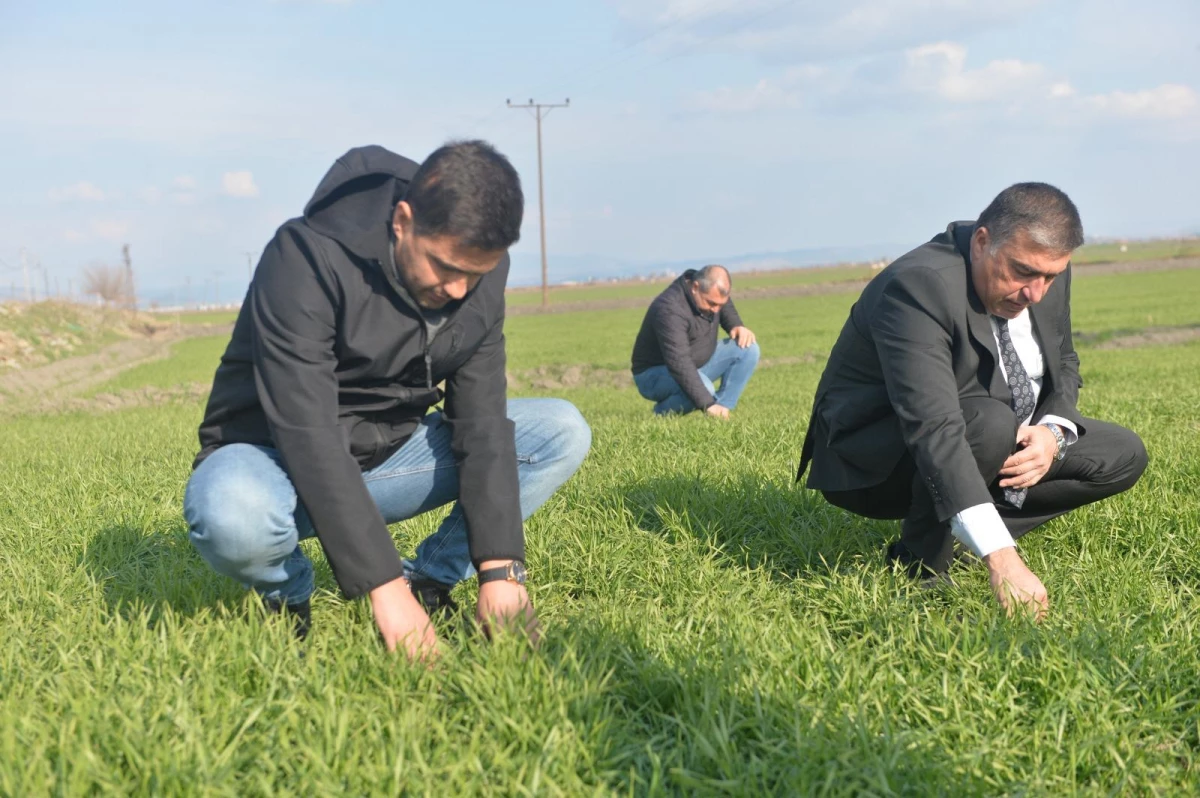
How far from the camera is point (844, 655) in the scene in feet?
9.39

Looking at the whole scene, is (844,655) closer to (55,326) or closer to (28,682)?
(28,682)

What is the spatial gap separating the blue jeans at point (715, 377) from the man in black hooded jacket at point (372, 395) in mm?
6477

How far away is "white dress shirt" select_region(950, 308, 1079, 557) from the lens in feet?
10.7

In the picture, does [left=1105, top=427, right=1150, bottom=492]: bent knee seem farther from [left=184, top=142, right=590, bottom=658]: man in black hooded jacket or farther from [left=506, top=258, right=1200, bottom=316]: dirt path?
[left=506, top=258, right=1200, bottom=316]: dirt path

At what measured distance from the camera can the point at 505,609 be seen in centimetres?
298

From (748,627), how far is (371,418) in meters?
1.45

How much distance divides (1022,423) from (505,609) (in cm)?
244

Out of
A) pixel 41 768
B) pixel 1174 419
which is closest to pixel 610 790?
pixel 41 768

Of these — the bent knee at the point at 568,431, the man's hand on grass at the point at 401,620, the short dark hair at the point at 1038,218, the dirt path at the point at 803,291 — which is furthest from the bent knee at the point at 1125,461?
the dirt path at the point at 803,291

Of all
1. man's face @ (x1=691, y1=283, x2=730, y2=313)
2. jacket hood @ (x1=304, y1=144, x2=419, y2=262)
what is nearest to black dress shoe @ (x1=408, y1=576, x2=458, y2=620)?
jacket hood @ (x1=304, y1=144, x2=419, y2=262)

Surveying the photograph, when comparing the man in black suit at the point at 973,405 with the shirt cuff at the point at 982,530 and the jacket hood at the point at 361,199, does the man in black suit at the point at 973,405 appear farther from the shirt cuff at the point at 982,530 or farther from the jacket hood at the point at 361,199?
the jacket hood at the point at 361,199

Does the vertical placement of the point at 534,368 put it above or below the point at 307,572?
below

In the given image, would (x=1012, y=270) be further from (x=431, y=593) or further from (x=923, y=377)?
(x=431, y=593)

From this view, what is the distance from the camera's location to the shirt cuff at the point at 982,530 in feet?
10.7
